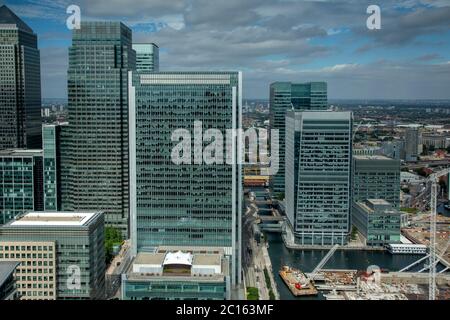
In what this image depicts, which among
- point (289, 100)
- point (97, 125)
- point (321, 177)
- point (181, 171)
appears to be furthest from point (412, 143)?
point (289, 100)

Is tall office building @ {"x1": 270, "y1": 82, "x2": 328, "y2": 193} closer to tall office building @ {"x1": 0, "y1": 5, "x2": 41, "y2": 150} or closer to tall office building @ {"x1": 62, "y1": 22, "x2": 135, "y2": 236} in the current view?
tall office building @ {"x1": 62, "y1": 22, "x2": 135, "y2": 236}

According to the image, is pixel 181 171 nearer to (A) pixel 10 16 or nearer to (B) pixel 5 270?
(B) pixel 5 270

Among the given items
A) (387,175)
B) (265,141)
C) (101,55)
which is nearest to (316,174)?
(387,175)

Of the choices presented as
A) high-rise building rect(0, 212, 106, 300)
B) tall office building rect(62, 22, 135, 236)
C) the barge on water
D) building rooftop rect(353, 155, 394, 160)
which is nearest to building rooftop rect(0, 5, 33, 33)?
high-rise building rect(0, 212, 106, 300)
